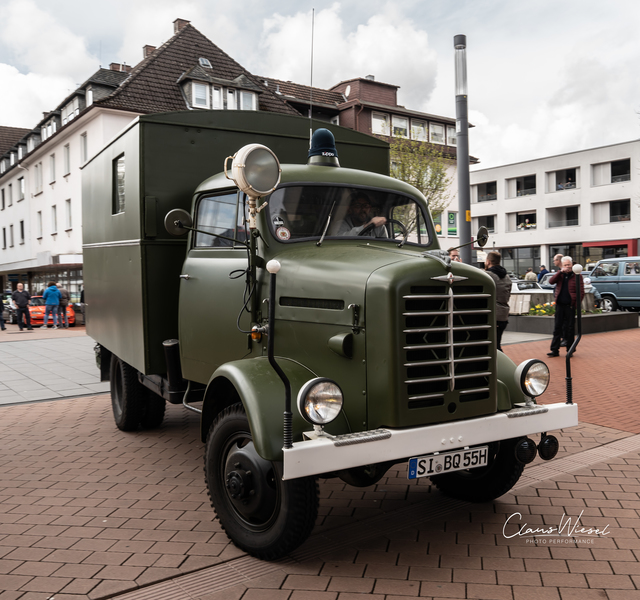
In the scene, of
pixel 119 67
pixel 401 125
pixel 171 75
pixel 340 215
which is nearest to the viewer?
pixel 340 215

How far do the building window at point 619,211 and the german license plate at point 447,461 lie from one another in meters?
44.5

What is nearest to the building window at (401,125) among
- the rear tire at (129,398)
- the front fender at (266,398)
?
the rear tire at (129,398)

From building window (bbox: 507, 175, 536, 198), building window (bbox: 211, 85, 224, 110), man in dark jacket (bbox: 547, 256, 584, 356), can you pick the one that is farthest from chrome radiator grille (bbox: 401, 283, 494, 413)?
building window (bbox: 507, 175, 536, 198)

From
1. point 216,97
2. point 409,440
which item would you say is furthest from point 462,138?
point 216,97

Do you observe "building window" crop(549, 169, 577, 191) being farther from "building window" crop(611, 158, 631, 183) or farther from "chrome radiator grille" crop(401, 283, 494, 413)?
"chrome radiator grille" crop(401, 283, 494, 413)

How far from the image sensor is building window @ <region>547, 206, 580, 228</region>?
1857 inches

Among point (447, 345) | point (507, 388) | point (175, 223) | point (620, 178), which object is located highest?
point (620, 178)

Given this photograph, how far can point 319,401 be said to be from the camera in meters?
3.37

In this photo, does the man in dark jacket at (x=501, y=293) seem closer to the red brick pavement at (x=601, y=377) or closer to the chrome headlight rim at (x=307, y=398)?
the red brick pavement at (x=601, y=377)

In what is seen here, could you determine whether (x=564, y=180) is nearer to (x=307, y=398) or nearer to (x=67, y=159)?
(x=67, y=159)

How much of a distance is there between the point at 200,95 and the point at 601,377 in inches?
928

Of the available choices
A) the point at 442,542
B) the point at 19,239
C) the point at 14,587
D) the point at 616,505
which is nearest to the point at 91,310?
the point at 14,587

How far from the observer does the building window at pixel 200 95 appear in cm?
2834

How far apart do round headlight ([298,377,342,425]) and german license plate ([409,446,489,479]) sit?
22.4 inches
